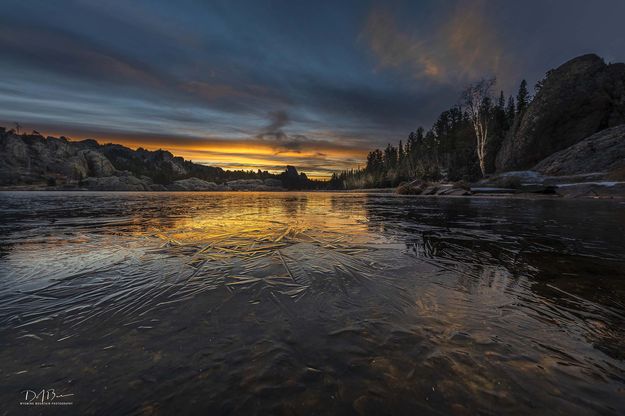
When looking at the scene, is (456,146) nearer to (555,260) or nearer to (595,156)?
(595,156)

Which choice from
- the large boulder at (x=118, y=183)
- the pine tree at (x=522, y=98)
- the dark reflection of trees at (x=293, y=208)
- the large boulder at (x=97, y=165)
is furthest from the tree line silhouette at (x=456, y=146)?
the large boulder at (x=97, y=165)

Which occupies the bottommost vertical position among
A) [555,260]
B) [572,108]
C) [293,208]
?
[293,208]

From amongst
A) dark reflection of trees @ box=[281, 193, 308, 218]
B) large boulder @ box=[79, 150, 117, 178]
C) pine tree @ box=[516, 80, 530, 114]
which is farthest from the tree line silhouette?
large boulder @ box=[79, 150, 117, 178]

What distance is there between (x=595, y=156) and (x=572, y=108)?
625 inches

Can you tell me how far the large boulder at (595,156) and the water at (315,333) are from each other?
36403mm

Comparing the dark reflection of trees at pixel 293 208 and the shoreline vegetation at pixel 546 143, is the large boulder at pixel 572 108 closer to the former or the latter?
the shoreline vegetation at pixel 546 143

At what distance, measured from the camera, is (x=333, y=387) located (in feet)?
6.39

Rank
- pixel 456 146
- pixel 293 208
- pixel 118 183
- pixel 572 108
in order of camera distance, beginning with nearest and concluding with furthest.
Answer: pixel 293 208 → pixel 572 108 → pixel 456 146 → pixel 118 183

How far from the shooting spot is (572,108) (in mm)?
40156

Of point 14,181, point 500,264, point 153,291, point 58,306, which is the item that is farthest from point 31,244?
point 14,181

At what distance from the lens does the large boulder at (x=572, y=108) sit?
3806 cm

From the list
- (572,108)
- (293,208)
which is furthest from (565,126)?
(293,208)

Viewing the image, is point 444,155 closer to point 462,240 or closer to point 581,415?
point 462,240

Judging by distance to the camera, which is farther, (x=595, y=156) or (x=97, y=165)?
(x=97, y=165)
